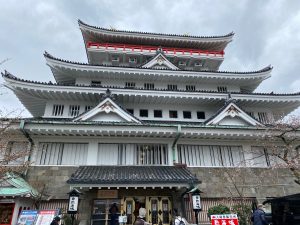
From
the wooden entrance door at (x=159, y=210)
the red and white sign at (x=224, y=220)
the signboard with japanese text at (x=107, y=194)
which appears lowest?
the red and white sign at (x=224, y=220)

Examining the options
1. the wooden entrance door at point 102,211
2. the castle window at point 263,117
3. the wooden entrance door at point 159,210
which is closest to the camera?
the wooden entrance door at point 102,211

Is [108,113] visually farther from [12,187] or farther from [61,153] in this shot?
[12,187]

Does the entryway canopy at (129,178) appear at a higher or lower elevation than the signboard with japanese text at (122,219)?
higher

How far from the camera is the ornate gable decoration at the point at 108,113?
16.9 metres

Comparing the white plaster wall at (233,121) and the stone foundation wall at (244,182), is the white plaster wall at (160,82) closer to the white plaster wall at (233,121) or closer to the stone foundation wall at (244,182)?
the white plaster wall at (233,121)

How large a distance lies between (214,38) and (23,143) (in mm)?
22455

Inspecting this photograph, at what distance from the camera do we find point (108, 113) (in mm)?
17234

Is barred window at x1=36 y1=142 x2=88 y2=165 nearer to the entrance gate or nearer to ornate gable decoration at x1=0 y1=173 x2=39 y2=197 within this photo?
ornate gable decoration at x1=0 y1=173 x2=39 y2=197

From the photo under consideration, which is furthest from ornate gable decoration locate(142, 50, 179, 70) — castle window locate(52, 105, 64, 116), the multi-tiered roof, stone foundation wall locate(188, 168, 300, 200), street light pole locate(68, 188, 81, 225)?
street light pole locate(68, 188, 81, 225)

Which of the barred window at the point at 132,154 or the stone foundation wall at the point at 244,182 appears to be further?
the barred window at the point at 132,154

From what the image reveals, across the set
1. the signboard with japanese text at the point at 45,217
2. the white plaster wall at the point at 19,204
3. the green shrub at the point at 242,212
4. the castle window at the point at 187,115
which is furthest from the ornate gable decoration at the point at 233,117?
the white plaster wall at the point at 19,204

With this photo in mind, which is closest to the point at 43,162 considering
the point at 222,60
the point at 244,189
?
the point at 244,189

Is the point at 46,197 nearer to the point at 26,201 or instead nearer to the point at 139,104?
the point at 26,201

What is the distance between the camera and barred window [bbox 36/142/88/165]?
1518 cm
